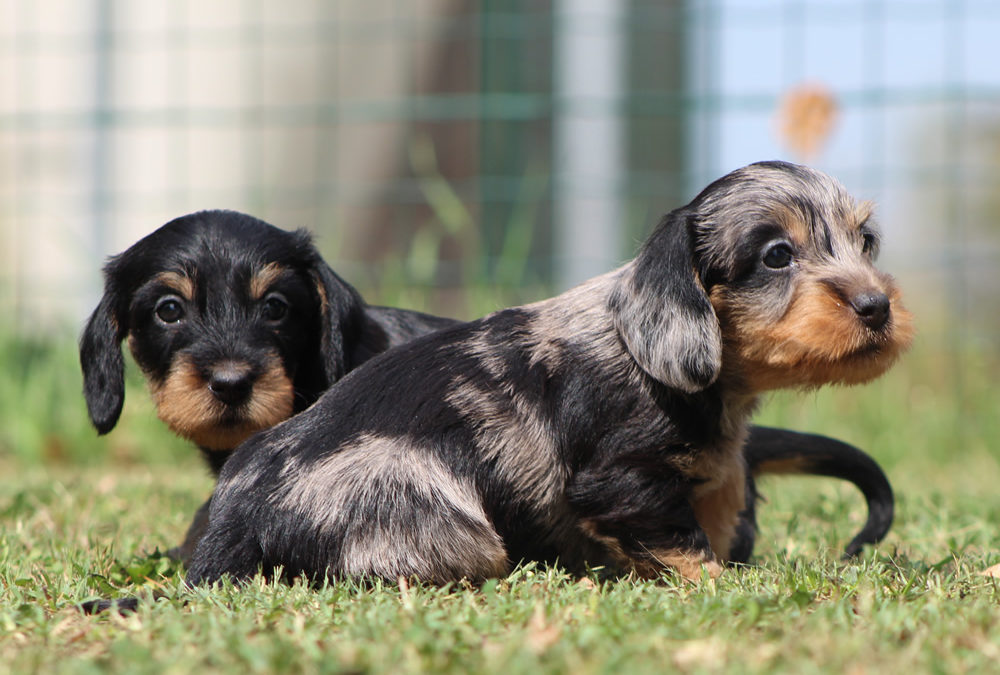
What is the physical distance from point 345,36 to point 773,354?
733cm

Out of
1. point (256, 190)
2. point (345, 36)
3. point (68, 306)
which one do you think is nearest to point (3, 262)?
point (68, 306)

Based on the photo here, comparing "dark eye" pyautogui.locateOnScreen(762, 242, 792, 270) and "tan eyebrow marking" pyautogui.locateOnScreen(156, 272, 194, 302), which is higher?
"dark eye" pyautogui.locateOnScreen(762, 242, 792, 270)

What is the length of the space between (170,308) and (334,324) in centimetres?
64

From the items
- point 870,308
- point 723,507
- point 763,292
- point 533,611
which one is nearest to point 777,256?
point 763,292

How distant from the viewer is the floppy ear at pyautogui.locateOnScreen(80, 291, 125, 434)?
4.51 m

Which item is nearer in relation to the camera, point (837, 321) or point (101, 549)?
point (837, 321)

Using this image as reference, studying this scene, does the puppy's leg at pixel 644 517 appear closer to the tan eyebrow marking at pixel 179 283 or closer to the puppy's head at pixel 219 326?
the puppy's head at pixel 219 326

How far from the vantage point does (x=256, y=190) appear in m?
9.61

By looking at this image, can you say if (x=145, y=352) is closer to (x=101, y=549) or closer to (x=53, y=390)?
(x=101, y=549)

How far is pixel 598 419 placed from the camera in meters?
3.71

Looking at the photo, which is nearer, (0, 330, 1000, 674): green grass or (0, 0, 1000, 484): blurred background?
(0, 330, 1000, 674): green grass

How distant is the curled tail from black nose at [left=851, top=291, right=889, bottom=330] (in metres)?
1.01

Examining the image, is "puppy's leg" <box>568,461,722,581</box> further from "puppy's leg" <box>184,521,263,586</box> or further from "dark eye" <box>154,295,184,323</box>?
"dark eye" <box>154,295,184,323</box>

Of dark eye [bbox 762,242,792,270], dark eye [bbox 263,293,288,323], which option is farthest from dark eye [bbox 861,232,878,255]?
dark eye [bbox 263,293,288,323]
